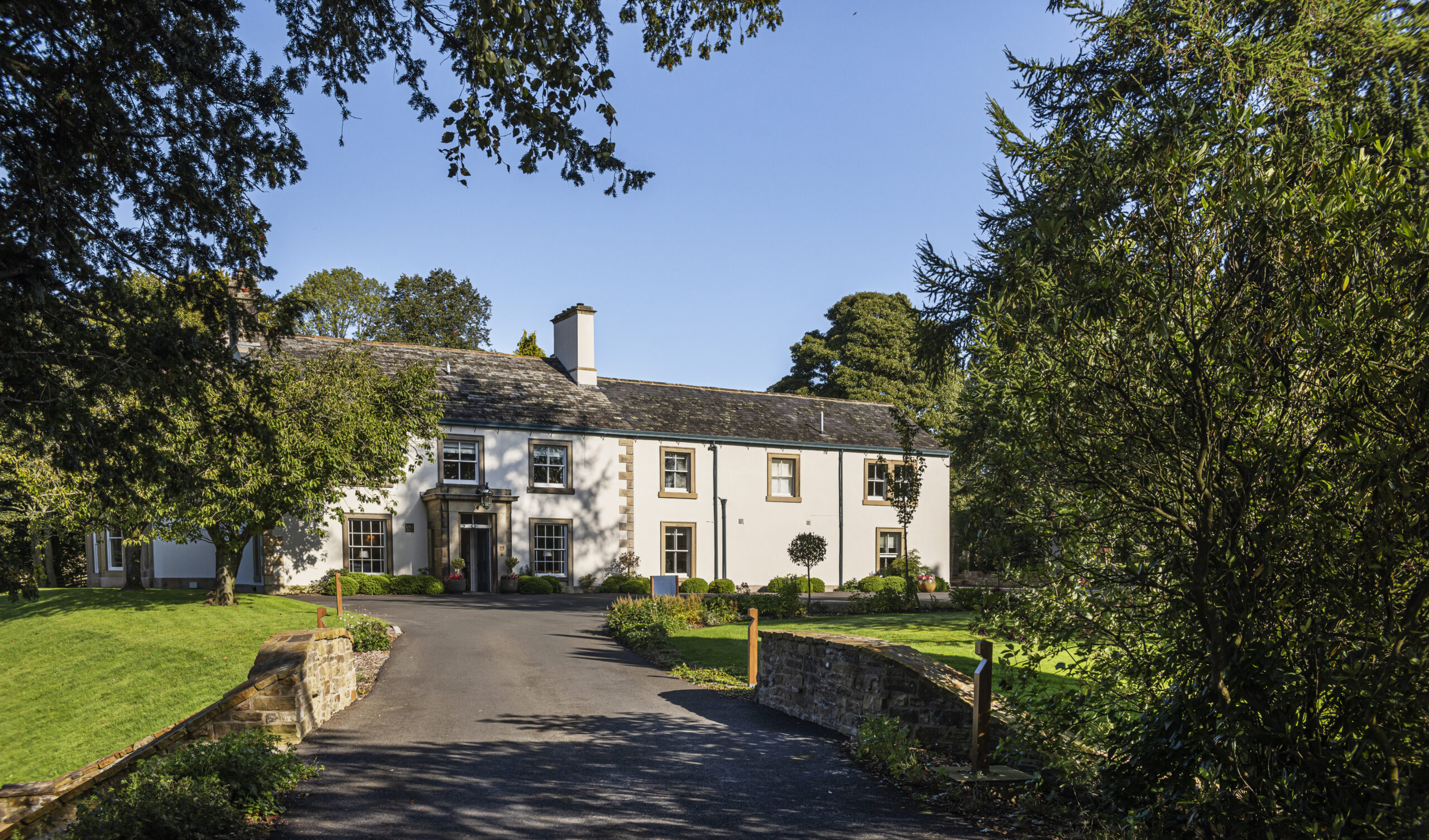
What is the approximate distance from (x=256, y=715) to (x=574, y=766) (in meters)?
3.27

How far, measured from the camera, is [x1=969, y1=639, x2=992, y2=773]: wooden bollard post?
853 cm

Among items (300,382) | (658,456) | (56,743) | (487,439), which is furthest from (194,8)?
(658,456)

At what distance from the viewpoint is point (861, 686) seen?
413 inches

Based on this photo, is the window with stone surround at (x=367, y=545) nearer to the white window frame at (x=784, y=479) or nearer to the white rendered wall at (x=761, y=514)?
Result: the white rendered wall at (x=761, y=514)

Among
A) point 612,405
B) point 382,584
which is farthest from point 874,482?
point 382,584

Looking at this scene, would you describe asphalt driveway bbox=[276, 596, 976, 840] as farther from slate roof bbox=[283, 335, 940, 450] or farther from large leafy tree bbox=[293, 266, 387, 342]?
large leafy tree bbox=[293, 266, 387, 342]

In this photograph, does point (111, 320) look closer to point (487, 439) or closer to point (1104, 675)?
point (1104, 675)

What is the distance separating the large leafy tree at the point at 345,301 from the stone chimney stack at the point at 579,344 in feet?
53.1

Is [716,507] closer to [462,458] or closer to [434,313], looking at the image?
[462,458]

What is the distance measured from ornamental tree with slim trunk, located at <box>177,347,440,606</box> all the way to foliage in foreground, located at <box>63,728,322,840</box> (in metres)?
11.4

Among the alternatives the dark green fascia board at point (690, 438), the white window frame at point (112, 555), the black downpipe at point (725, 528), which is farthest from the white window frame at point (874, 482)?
the white window frame at point (112, 555)

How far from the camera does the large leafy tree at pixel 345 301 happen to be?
4809 centimetres

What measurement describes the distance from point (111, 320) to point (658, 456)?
91.2 feet

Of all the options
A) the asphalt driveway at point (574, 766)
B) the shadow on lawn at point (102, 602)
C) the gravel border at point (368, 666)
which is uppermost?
the asphalt driveway at point (574, 766)
